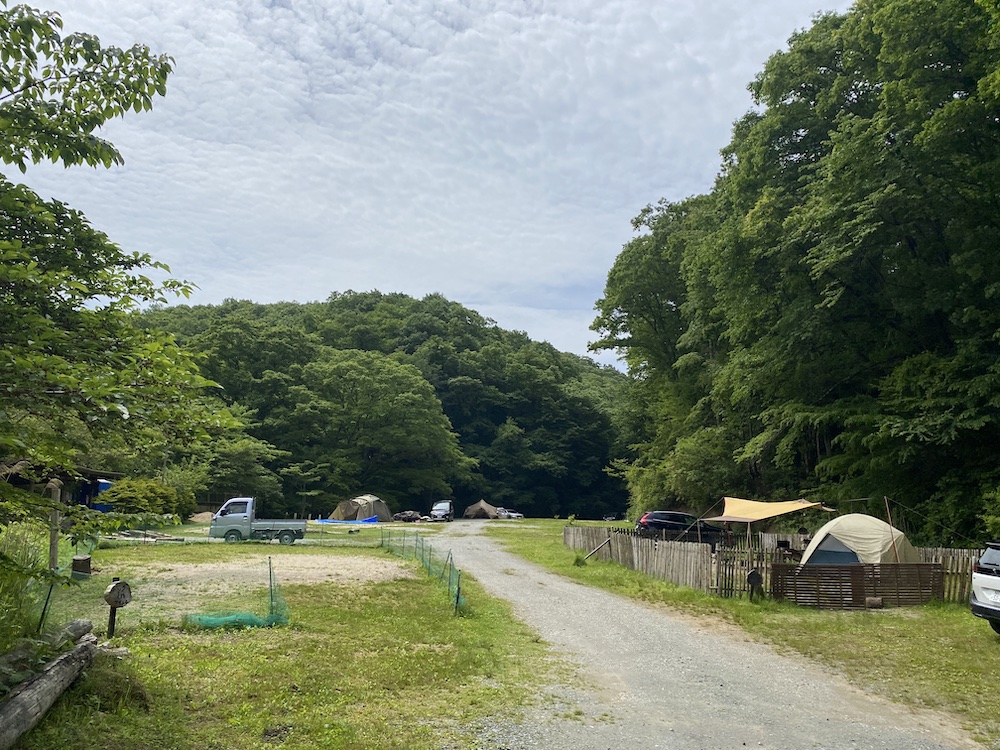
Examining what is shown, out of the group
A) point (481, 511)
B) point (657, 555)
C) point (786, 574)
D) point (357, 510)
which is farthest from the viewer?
point (481, 511)

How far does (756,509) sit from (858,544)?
5383mm

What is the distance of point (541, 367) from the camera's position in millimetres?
88500

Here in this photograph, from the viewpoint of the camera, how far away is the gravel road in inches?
255

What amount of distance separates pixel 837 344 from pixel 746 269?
14.0 ft

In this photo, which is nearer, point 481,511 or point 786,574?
point 786,574

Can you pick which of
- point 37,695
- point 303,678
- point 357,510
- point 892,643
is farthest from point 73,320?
point 357,510

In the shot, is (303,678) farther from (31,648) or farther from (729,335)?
(729,335)

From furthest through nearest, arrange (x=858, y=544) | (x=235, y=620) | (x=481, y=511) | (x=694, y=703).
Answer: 1. (x=481, y=511)
2. (x=858, y=544)
3. (x=235, y=620)
4. (x=694, y=703)

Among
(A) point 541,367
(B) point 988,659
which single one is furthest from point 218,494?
(A) point 541,367

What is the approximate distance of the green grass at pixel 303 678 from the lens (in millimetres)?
6066

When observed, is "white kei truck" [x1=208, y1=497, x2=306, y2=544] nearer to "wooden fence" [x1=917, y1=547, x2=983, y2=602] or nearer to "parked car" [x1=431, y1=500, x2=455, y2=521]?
"wooden fence" [x1=917, y1=547, x2=983, y2=602]

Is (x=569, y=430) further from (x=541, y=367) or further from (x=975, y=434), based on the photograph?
(x=975, y=434)

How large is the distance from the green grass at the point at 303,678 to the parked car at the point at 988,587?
6659 millimetres

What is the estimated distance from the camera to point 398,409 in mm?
63375
